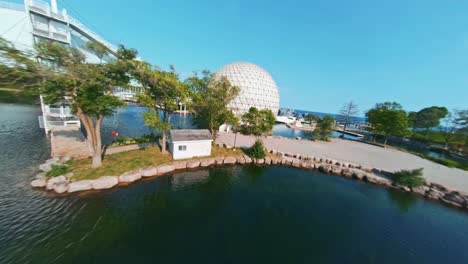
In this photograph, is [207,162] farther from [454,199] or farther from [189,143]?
[454,199]

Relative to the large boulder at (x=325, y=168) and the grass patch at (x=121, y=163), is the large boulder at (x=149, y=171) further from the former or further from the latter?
the large boulder at (x=325, y=168)

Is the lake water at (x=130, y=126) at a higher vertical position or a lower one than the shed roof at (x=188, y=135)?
lower

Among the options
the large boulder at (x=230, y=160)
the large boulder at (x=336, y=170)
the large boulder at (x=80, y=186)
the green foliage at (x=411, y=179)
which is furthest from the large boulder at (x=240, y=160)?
the green foliage at (x=411, y=179)

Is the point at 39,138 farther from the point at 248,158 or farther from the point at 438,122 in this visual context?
the point at 438,122

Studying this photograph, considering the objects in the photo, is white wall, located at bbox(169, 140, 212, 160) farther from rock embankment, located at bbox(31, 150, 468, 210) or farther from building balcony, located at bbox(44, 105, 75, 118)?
building balcony, located at bbox(44, 105, 75, 118)

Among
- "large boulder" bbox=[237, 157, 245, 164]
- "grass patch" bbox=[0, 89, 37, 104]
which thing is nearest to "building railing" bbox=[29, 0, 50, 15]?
"grass patch" bbox=[0, 89, 37, 104]

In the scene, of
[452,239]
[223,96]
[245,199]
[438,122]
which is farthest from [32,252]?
[438,122]

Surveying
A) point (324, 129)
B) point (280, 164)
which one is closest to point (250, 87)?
point (324, 129)
